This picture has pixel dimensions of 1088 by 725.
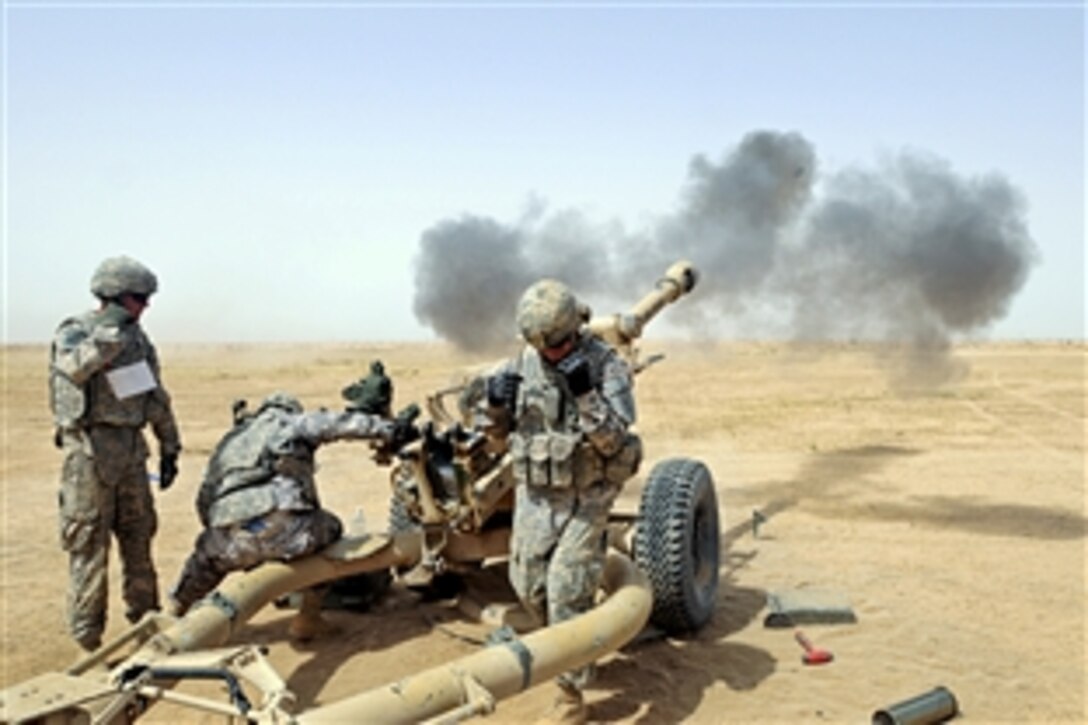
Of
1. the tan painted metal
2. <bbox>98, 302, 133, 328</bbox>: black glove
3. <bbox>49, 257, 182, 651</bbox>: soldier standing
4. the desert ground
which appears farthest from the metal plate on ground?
<bbox>98, 302, 133, 328</bbox>: black glove

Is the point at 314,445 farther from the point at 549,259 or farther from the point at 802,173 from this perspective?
the point at 802,173

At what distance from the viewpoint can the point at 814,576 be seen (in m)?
8.03

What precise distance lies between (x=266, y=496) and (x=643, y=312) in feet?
10.8

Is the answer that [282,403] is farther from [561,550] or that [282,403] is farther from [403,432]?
[561,550]

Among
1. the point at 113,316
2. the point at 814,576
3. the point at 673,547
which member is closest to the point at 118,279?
the point at 113,316

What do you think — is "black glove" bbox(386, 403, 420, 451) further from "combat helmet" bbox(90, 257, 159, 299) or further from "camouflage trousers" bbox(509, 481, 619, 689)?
"combat helmet" bbox(90, 257, 159, 299)

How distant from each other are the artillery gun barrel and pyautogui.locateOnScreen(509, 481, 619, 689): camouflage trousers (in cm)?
236

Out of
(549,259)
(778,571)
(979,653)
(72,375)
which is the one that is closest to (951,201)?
(549,259)

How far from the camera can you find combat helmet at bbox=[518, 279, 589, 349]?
494 centimetres

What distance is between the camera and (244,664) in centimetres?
384

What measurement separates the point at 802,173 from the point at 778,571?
5507 mm

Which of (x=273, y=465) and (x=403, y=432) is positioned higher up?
(x=403, y=432)

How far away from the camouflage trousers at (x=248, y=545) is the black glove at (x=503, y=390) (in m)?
1.28

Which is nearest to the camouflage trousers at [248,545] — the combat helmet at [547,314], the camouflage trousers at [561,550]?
the camouflage trousers at [561,550]
